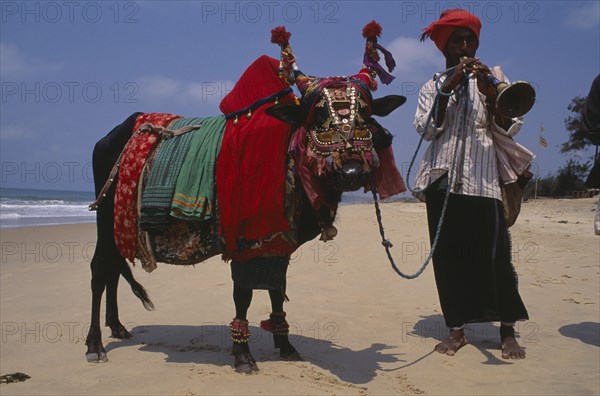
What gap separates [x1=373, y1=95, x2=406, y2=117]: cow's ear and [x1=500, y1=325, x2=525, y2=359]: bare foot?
205cm

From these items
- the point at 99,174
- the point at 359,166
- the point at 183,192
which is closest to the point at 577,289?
the point at 359,166

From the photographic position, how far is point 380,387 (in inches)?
139

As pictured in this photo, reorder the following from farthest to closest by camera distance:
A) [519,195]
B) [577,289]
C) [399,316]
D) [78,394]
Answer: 1. [577,289]
2. [399,316]
3. [519,195]
4. [78,394]

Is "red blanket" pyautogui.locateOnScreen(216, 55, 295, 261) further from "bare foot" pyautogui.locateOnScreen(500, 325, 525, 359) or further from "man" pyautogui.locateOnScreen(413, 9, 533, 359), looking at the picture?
"bare foot" pyautogui.locateOnScreen(500, 325, 525, 359)

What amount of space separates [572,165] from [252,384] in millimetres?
33478

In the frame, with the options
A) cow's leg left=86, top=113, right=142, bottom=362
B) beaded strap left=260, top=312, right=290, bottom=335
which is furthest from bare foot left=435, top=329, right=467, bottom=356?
cow's leg left=86, top=113, right=142, bottom=362

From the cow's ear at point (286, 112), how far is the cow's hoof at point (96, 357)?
2388 millimetres

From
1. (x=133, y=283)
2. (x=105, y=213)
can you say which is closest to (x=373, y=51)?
(x=105, y=213)

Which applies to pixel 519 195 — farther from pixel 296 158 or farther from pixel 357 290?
pixel 357 290

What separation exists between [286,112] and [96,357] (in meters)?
2.49

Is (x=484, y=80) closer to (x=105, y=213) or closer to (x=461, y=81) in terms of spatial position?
(x=461, y=81)

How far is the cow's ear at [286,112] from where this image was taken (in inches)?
141

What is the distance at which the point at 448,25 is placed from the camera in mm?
3965

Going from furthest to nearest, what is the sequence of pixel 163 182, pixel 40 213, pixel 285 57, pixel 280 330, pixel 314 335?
pixel 40 213, pixel 314 335, pixel 280 330, pixel 163 182, pixel 285 57
